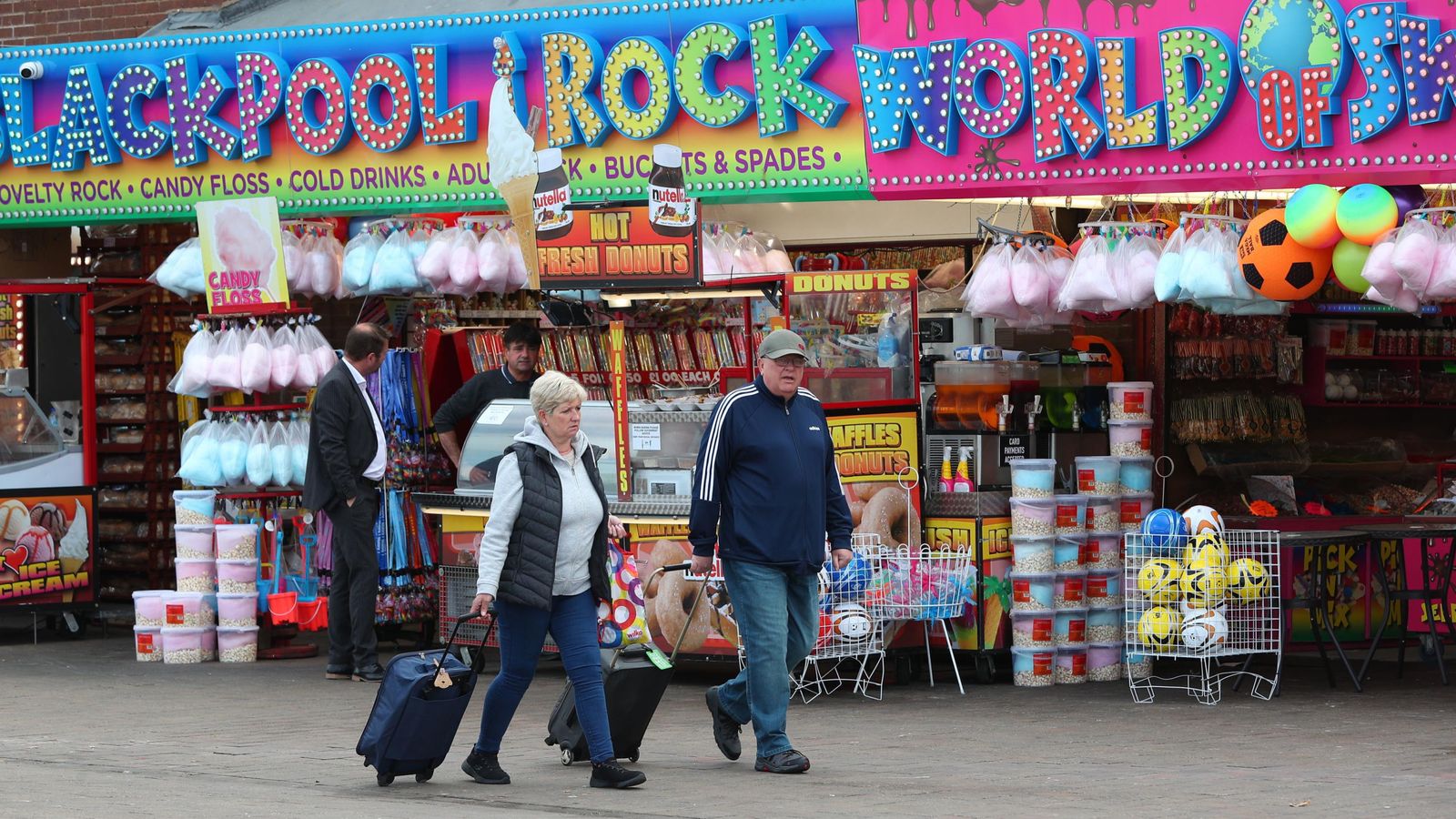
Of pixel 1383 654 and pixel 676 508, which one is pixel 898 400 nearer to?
pixel 676 508

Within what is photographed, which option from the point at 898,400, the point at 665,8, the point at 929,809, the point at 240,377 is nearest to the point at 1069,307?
the point at 898,400

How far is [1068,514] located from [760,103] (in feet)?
9.43

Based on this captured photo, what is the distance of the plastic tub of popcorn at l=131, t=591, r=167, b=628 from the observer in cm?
1229

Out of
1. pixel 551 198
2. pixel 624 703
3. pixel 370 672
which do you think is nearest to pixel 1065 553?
pixel 551 198

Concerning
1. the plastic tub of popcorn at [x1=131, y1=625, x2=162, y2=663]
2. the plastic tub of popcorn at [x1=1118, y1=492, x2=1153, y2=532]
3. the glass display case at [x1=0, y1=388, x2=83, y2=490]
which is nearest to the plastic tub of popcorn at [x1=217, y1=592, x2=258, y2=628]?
the plastic tub of popcorn at [x1=131, y1=625, x2=162, y2=663]

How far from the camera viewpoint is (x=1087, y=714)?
9.84 m

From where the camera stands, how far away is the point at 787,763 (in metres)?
7.97

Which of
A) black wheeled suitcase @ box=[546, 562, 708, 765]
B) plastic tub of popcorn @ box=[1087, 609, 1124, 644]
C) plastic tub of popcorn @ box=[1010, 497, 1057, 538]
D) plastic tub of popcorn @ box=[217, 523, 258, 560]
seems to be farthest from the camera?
plastic tub of popcorn @ box=[217, 523, 258, 560]

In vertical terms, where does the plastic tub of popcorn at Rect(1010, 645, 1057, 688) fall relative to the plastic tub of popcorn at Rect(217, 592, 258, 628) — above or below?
below

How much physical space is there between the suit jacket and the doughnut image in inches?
112

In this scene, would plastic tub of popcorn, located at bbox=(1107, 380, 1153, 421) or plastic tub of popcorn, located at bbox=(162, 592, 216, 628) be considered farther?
plastic tub of popcorn, located at bbox=(162, 592, 216, 628)

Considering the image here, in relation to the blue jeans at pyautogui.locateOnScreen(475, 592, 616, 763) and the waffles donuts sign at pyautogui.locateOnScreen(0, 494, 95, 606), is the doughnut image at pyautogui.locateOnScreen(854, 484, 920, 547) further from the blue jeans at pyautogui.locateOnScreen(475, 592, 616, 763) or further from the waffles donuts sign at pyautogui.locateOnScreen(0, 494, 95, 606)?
the waffles donuts sign at pyautogui.locateOnScreen(0, 494, 95, 606)

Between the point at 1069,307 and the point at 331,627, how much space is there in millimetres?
4537

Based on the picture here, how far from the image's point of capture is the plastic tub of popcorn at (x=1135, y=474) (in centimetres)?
1102
